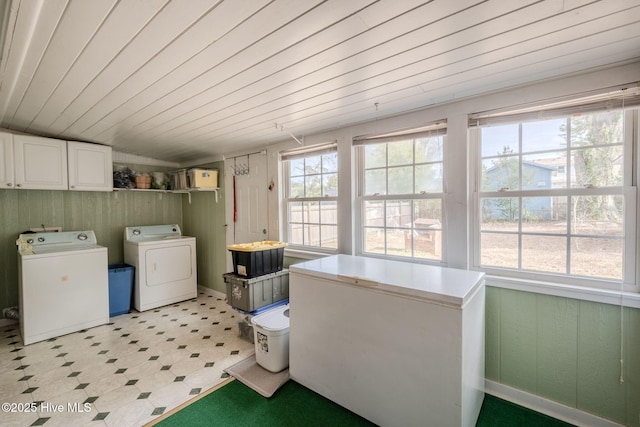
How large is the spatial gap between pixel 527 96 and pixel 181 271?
4122 millimetres

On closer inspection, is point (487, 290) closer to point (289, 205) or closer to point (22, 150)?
point (289, 205)

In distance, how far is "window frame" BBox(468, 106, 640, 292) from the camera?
156 centimetres

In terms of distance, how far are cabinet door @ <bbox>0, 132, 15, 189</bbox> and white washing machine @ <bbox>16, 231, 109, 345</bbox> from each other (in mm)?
578

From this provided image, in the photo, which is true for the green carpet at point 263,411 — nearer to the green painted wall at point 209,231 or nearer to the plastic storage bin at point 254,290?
the plastic storage bin at point 254,290

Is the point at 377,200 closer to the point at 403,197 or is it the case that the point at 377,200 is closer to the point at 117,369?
the point at 403,197

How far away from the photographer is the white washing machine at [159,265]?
3518 mm

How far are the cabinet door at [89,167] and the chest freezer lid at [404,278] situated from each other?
3015mm

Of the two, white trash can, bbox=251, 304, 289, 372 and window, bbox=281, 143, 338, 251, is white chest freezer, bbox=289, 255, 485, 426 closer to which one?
white trash can, bbox=251, 304, 289, 372

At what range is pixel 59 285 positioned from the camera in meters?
2.86

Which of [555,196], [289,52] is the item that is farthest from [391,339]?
[289,52]

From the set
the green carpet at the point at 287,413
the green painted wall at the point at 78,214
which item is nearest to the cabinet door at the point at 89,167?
the green painted wall at the point at 78,214

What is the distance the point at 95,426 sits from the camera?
169 cm

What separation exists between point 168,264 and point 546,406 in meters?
3.99

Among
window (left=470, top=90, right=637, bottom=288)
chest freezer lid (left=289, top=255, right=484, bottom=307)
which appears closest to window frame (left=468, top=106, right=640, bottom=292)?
window (left=470, top=90, right=637, bottom=288)
